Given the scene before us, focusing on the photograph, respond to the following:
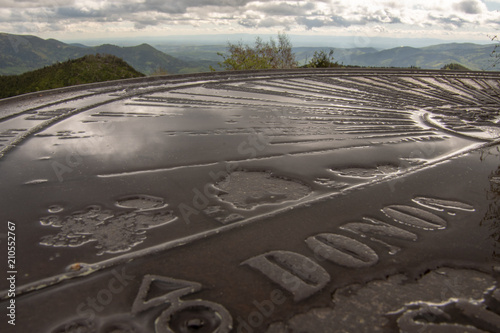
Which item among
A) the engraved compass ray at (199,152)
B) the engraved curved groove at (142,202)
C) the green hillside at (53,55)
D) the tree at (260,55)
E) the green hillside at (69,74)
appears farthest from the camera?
the green hillside at (53,55)

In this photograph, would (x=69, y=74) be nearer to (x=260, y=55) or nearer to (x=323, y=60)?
(x=260, y=55)

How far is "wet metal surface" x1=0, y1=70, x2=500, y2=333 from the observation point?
1.76 m

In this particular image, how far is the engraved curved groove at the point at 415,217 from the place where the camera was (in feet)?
8.37

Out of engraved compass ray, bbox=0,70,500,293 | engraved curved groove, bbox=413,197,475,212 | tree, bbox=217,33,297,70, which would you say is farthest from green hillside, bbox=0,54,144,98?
engraved curved groove, bbox=413,197,475,212

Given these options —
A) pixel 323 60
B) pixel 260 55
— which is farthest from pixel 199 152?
pixel 260 55

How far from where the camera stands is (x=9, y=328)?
5.32 feet

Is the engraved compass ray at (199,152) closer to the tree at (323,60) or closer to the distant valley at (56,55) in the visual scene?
the tree at (323,60)

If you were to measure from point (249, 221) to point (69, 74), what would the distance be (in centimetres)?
2988

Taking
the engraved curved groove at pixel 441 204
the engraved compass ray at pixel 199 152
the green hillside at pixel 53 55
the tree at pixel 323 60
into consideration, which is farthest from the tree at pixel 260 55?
the green hillside at pixel 53 55

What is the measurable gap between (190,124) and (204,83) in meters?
2.89

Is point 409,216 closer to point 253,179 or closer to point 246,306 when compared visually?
point 253,179

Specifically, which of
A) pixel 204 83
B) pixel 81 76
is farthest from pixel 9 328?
pixel 81 76

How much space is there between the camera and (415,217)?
267 cm

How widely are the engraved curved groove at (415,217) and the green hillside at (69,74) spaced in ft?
77.4
